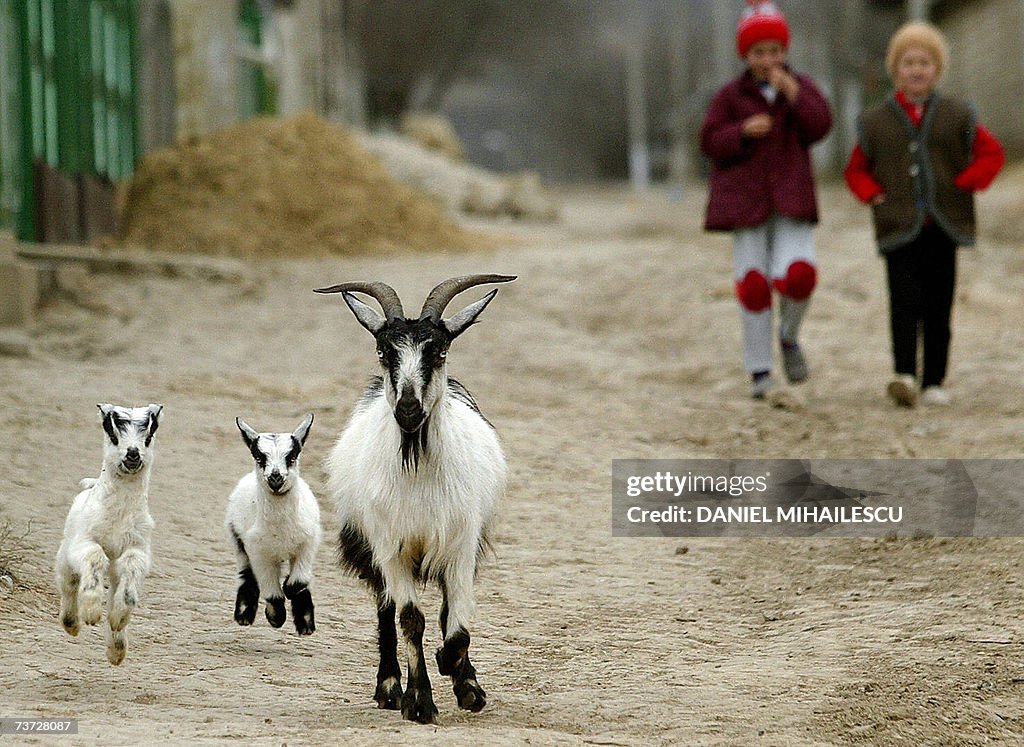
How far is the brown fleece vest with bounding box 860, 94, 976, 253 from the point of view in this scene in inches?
358

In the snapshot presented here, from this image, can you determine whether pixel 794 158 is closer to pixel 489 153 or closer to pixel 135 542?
pixel 135 542

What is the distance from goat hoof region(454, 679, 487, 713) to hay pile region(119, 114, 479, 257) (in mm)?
10772

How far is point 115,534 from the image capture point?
4.61 metres

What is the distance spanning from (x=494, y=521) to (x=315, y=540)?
643 mm

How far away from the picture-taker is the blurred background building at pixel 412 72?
44.9 feet

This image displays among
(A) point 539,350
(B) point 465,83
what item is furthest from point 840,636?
(B) point 465,83

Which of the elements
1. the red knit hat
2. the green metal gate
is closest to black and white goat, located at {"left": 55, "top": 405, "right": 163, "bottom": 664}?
the red knit hat

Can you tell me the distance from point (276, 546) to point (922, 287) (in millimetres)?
5419

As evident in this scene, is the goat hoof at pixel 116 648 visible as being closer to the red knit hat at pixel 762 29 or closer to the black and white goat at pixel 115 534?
the black and white goat at pixel 115 534

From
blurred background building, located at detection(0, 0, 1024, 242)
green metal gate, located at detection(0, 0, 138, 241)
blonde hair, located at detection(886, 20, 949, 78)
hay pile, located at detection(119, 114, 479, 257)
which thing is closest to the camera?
blonde hair, located at detection(886, 20, 949, 78)

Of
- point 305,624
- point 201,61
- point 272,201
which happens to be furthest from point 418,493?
point 201,61

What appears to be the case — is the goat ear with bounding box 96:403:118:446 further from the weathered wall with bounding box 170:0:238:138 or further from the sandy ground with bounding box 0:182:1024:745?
the weathered wall with bounding box 170:0:238:138

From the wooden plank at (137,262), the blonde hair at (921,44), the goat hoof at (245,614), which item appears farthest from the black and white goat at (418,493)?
the wooden plank at (137,262)

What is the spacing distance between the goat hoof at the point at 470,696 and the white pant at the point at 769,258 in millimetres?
5197
